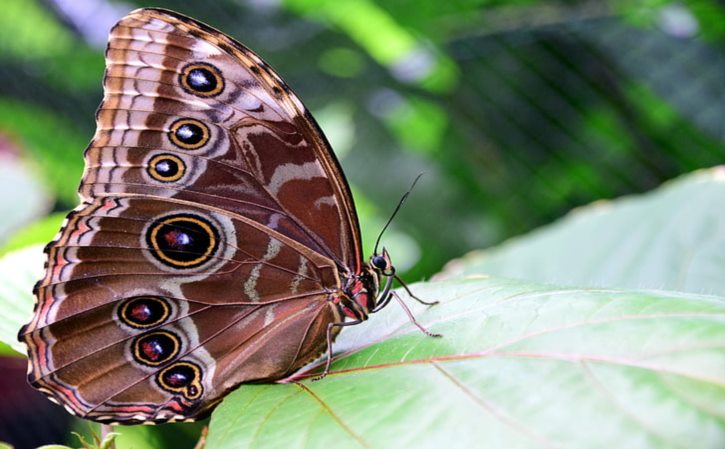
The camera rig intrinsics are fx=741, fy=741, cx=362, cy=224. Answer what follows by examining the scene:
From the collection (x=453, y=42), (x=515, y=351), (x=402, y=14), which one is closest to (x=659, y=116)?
(x=453, y=42)

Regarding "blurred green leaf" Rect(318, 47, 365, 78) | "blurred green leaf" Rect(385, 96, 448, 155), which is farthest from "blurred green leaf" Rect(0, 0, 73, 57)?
"blurred green leaf" Rect(385, 96, 448, 155)

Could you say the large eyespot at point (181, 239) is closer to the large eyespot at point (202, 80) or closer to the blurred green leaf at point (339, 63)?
the large eyespot at point (202, 80)

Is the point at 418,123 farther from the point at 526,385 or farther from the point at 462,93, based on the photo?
the point at 526,385

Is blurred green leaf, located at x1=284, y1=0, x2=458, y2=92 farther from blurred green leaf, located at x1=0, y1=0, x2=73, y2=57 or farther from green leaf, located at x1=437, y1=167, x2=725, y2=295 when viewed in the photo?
green leaf, located at x1=437, y1=167, x2=725, y2=295

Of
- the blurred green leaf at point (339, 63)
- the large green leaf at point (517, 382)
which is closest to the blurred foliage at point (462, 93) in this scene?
the blurred green leaf at point (339, 63)

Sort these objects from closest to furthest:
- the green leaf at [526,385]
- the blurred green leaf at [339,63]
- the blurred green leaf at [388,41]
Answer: the green leaf at [526,385]
the blurred green leaf at [388,41]
the blurred green leaf at [339,63]

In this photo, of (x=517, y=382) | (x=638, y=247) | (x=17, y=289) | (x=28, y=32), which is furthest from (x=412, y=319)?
(x=28, y=32)

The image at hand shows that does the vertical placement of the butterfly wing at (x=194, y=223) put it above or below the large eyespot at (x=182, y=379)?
above
